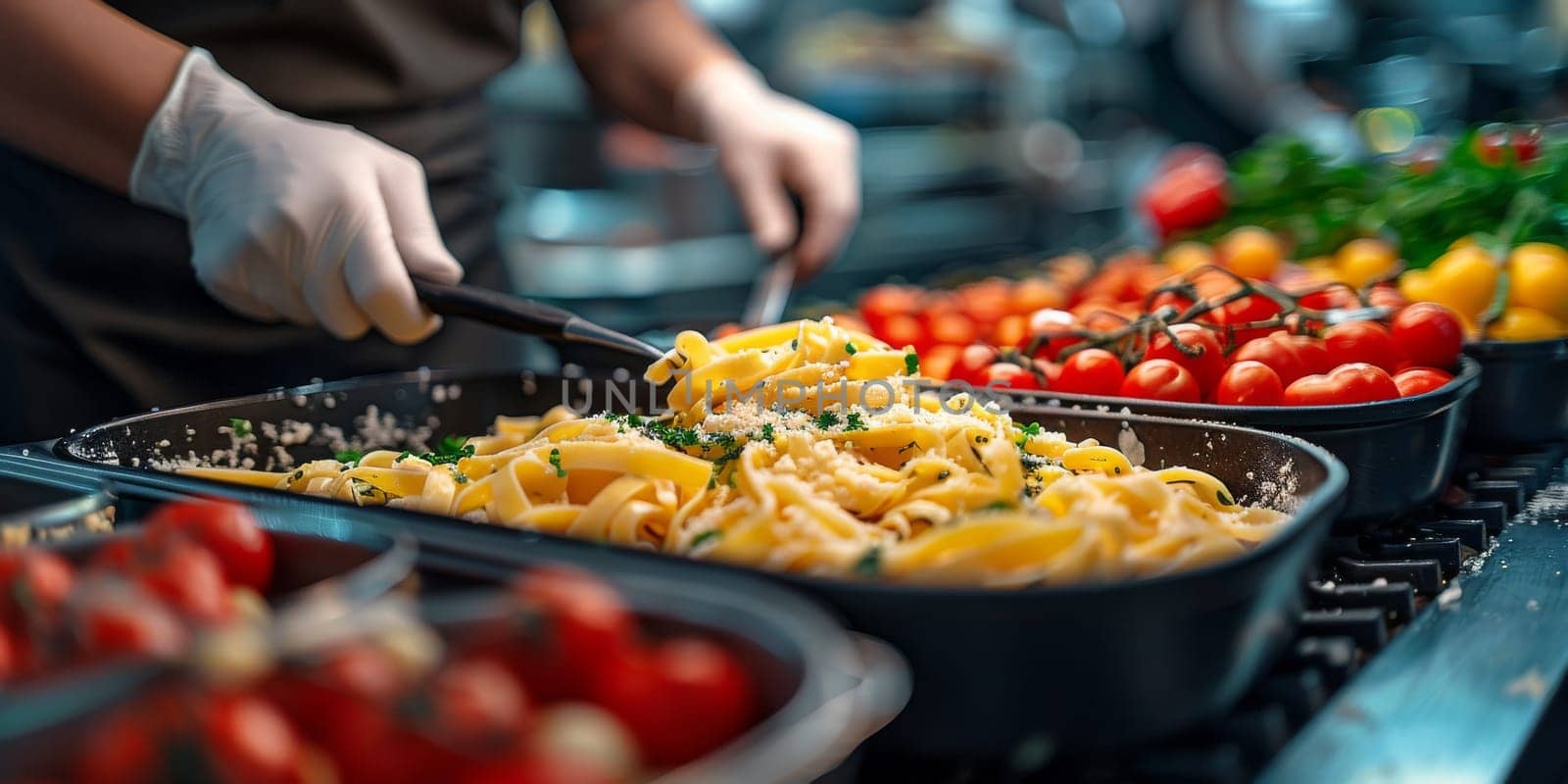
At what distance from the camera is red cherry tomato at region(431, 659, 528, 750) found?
1.66 feet

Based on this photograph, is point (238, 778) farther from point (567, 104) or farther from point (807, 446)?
point (567, 104)

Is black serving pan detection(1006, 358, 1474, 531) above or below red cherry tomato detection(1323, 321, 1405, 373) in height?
below

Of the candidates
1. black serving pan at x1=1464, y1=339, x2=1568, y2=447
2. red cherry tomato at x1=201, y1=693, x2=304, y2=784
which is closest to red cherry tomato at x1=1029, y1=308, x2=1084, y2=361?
black serving pan at x1=1464, y1=339, x2=1568, y2=447

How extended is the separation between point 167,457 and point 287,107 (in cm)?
90

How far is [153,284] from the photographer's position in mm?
2092

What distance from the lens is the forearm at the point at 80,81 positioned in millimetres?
1656

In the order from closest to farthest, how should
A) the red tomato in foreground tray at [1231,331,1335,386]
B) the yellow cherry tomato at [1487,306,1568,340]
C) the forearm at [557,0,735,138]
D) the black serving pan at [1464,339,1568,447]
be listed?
the red tomato in foreground tray at [1231,331,1335,386] < the black serving pan at [1464,339,1568,447] < the yellow cherry tomato at [1487,306,1568,340] < the forearm at [557,0,735,138]

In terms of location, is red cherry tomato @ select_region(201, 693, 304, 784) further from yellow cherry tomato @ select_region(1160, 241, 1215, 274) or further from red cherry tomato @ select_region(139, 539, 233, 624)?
yellow cherry tomato @ select_region(1160, 241, 1215, 274)

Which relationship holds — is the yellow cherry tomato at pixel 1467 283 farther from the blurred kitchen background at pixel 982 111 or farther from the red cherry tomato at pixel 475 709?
the blurred kitchen background at pixel 982 111

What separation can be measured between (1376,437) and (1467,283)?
95 cm

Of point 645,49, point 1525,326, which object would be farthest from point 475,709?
point 645,49

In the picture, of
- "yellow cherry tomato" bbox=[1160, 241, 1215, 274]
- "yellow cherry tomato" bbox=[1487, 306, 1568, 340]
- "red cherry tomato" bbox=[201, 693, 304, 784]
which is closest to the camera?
"red cherry tomato" bbox=[201, 693, 304, 784]

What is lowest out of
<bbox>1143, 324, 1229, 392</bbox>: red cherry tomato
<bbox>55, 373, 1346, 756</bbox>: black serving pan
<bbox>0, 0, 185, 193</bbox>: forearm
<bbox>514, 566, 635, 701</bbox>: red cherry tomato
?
<bbox>55, 373, 1346, 756</bbox>: black serving pan

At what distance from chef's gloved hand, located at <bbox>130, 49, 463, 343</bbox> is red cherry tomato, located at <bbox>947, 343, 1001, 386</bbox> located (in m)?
0.80
